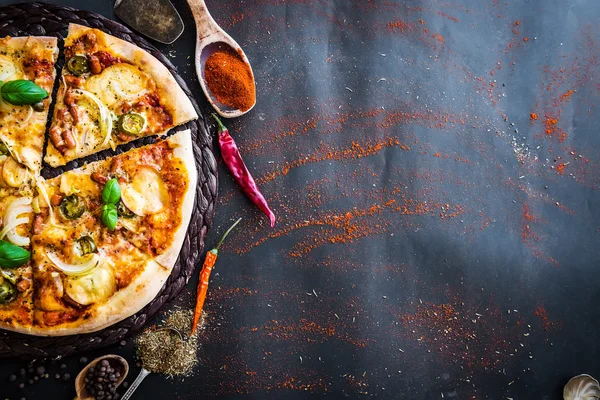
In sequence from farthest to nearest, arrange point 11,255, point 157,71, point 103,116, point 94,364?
point 94,364 < point 157,71 < point 103,116 < point 11,255

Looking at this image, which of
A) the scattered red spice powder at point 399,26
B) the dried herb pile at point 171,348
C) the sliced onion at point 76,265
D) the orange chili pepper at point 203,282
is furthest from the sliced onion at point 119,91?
the scattered red spice powder at point 399,26

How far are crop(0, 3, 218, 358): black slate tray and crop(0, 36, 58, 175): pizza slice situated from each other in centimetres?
14

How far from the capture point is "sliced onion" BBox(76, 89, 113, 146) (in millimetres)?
4770

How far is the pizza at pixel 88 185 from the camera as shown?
460 centimetres

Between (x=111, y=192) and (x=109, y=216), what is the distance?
19 cm

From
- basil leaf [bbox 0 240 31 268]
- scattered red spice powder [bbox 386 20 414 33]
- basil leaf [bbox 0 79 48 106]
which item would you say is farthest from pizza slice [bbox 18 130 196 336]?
scattered red spice powder [bbox 386 20 414 33]

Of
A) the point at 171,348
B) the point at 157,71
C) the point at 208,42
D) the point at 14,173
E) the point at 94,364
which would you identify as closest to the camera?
the point at 14,173

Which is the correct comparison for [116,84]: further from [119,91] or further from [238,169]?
[238,169]


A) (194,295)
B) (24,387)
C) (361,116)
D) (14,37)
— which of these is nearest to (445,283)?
(361,116)

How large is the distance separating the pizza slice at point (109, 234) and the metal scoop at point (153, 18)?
106 centimetres

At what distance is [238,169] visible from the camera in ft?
18.0

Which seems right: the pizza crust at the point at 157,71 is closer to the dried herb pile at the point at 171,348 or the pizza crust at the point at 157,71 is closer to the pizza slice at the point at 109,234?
the pizza slice at the point at 109,234

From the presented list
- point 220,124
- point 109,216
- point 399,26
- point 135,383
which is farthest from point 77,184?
point 399,26

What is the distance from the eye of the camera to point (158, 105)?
16.3ft
